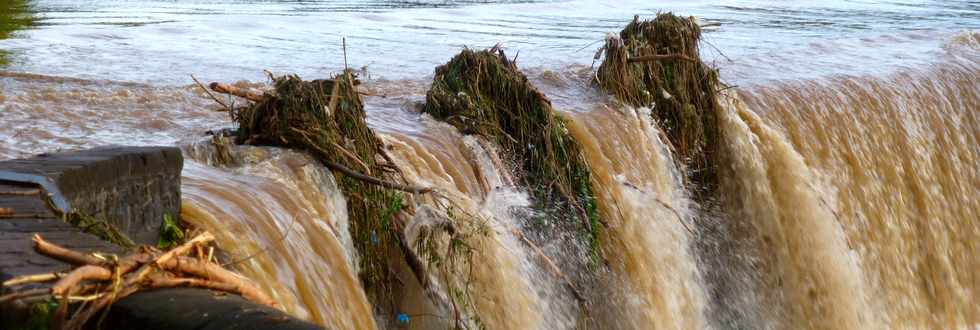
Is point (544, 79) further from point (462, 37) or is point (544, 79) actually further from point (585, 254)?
point (462, 37)

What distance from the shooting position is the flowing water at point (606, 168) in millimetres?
6113

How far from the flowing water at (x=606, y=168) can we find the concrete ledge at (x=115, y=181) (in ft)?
0.92

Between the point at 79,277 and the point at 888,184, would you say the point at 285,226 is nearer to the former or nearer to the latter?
the point at 79,277

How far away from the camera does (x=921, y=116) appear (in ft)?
38.9

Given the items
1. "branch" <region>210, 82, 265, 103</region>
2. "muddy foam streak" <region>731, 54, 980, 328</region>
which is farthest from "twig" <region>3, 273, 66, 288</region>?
"muddy foam streak" <region>731, 54, 980, 328</region>

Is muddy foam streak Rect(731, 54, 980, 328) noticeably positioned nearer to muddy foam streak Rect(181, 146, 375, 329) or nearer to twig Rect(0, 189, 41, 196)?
muddy foam streak Rect(181, 146, 375, 329)

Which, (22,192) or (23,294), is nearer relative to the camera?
(23,294)

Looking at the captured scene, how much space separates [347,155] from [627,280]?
2.45 meters

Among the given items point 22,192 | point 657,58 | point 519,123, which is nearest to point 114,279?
point 22,192

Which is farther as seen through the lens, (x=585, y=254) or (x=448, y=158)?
(x=585, y=254)

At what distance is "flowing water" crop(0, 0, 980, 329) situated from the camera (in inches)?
241

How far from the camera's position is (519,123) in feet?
26.8

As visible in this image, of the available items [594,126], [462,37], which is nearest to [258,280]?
[594,126]

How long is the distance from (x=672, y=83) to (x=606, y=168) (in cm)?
154
